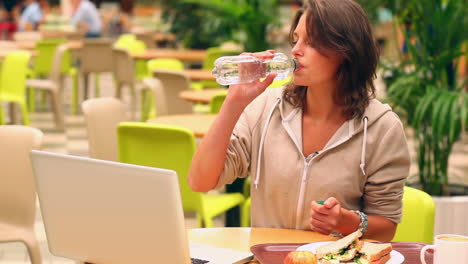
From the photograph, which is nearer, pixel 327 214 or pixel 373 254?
pixel 373 254

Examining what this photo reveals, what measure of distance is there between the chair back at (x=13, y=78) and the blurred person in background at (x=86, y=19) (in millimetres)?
5164

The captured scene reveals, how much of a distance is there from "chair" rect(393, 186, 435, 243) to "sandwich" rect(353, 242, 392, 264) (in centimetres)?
47

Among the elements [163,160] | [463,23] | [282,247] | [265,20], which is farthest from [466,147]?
[282,247]

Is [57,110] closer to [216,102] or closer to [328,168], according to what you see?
[216,102]

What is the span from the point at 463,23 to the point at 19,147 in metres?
2.25

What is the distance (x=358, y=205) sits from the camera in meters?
2.25

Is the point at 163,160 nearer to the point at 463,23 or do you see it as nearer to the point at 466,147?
the point at 463,23

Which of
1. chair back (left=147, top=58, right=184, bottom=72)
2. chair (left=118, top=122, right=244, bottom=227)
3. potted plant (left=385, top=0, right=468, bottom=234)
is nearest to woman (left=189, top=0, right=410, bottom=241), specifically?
chair (left=118, top=122, right=244, bottom=227)

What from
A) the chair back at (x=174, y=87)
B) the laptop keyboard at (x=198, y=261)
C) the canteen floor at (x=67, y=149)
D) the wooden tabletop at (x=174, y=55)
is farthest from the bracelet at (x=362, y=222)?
the wooden tabletop at (x=174, y=55)

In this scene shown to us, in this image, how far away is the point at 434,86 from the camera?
4051mm

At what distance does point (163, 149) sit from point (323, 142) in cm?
140

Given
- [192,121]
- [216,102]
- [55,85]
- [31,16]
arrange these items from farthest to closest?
[31,16]
[55,85]
[216,102]
[192,121]

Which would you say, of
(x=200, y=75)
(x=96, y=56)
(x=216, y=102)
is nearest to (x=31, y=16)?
(x=96, y=56)

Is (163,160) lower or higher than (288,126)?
lower
